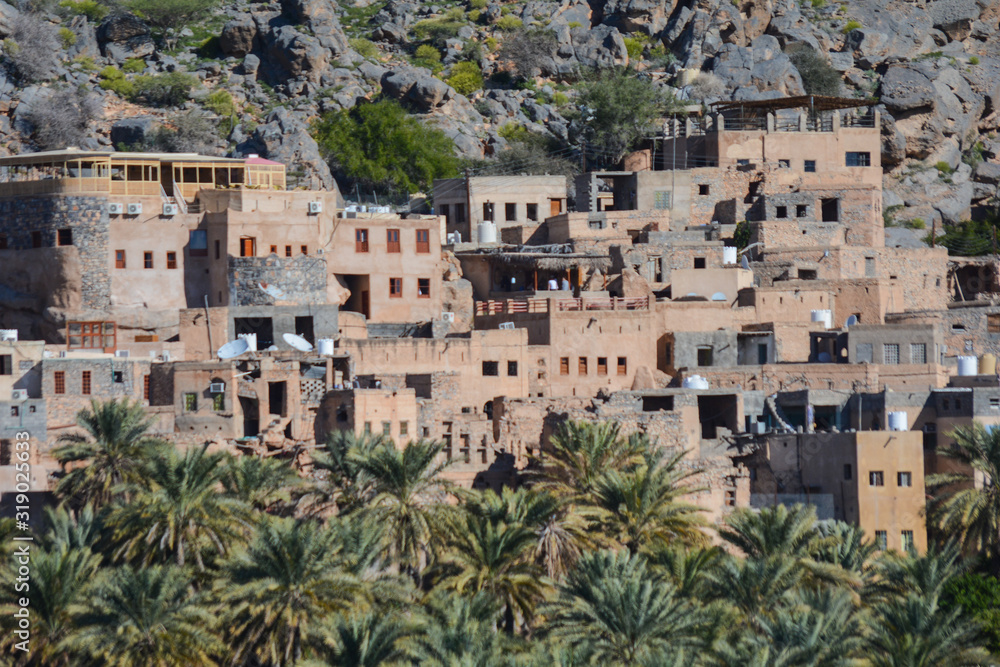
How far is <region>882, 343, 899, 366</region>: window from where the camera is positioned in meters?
62.8

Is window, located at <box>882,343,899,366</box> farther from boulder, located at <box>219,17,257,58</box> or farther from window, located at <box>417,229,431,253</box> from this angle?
boulder, located at <box>219,17,257,58</box>

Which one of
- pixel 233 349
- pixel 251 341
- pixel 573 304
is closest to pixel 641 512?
pixel 573 304

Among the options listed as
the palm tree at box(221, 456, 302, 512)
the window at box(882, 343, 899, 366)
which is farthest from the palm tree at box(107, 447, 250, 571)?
the window at box(882, 343, 899, 366)

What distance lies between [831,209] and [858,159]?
4.94 meters

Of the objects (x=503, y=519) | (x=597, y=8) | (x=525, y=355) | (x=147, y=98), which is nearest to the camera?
(x=503, y=519)

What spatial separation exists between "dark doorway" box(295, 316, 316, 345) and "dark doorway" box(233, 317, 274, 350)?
0.86 metres

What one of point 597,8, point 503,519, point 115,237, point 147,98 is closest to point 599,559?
point 503,519

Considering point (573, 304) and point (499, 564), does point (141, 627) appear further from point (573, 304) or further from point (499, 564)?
point (573, 304)

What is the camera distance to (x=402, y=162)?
275 feet

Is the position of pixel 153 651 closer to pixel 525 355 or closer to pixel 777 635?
pixel 777 635

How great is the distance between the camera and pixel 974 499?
175 feet

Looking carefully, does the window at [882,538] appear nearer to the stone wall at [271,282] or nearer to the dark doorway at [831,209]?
the stone wall at [271,282]

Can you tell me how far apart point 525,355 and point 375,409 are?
7636 millimetres

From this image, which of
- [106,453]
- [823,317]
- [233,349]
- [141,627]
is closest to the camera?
[141,627]
